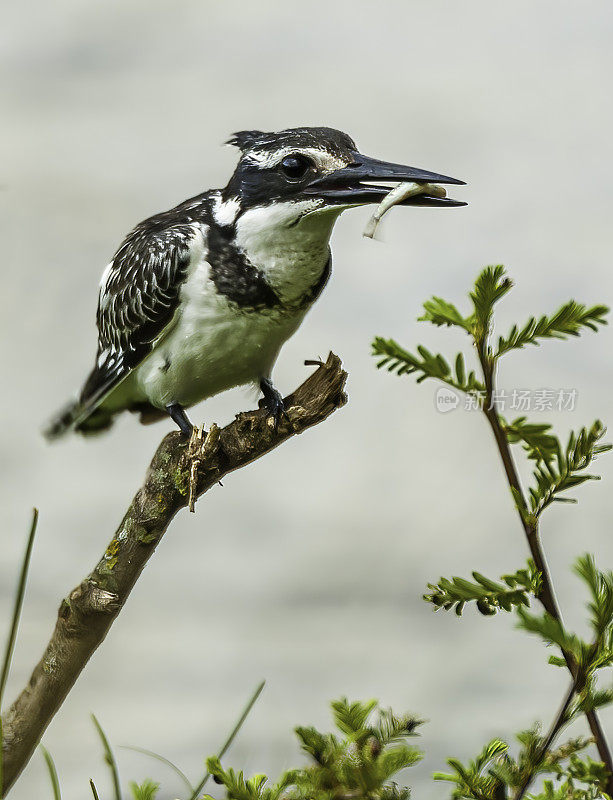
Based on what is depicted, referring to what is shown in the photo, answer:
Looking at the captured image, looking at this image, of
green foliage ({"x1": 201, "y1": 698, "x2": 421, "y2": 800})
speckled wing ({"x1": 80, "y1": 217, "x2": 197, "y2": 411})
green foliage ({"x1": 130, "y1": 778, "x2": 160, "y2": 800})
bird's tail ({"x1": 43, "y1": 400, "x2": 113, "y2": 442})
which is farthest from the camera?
bird's tail ({"x1": 43, "y1": 400, "x2": 113, "y2": 442})

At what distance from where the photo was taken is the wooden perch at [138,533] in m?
1.04

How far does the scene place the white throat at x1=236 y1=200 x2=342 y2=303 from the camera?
102 centimetres

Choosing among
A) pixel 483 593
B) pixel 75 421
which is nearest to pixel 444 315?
pixel 483 593

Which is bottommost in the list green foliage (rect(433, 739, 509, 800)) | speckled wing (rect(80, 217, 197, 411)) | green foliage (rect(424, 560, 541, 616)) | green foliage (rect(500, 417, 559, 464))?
green foliage (rect(433, 739, 509, 800))

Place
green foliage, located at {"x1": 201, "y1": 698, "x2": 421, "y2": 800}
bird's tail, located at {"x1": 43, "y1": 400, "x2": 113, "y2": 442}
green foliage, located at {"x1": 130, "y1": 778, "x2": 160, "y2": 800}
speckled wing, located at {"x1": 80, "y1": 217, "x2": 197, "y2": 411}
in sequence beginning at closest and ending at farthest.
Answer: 1. green foliage, located at {"x1": 201, "y1": 698, "x2": 421, "y2": 800}
2. green foliage, located at {"x1": 130, "y1": 778, "x2": 160, "y2": 800}
3. speckled wing, located at {"x1": 80, "y1": 217, "x2": 197, "y2": 411}
4. bird's tail, located at {"x1": 43, "y1": 400, "x2": 113, "y2": 442}

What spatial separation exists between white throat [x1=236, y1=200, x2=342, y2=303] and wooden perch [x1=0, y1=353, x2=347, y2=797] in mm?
111

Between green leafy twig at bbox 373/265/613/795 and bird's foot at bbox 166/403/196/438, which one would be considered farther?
bird's foot at bbox 166/403/196/438

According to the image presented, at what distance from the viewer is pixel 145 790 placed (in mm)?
917

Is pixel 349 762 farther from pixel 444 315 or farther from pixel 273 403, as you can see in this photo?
pixel 273 403

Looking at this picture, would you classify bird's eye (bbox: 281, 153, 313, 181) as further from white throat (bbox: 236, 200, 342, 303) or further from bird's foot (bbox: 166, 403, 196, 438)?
bird's foot (bbox: 166, 403, 196, 438)

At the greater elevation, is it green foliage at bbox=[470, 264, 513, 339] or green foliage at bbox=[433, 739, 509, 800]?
green foliage at bbox=[470, 264, 513, 339]

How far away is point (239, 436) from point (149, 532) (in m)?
0.16

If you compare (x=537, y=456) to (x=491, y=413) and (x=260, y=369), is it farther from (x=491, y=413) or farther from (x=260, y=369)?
(x=260, y=369)

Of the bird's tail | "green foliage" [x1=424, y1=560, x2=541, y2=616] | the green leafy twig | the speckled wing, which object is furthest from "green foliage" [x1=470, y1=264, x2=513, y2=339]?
the bird's tail
